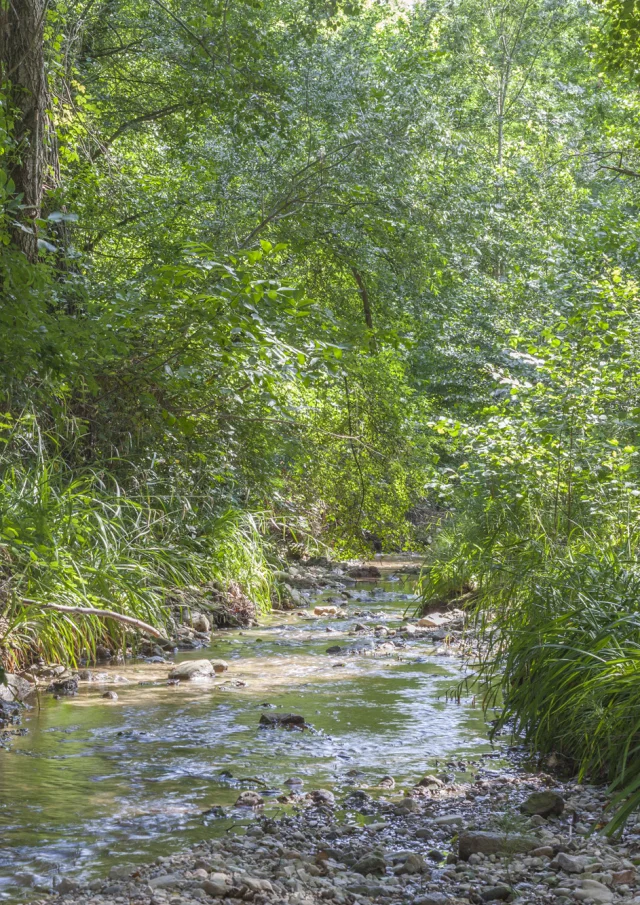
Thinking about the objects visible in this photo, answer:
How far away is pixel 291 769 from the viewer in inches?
191

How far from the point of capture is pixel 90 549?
794 cm

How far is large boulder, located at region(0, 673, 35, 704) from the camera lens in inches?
235

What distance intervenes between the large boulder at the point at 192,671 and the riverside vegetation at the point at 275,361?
0.69 m

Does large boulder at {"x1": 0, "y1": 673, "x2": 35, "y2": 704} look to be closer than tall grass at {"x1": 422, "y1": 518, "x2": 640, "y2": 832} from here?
No

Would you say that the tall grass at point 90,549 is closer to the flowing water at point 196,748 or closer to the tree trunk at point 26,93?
the flowing water at point 196,748

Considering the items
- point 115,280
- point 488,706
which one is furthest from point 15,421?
point 488,706

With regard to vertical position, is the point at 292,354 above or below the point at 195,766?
above

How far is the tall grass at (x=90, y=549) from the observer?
22.3 feet

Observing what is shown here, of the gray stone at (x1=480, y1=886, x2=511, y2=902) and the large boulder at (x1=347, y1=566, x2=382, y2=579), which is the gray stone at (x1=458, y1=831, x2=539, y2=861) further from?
the large boulder at (x1=347, y1=566, x2=382, y2=579)

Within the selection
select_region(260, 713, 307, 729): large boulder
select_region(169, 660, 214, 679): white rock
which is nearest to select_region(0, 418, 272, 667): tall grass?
select_region(169, 660, 214, 679): white rock

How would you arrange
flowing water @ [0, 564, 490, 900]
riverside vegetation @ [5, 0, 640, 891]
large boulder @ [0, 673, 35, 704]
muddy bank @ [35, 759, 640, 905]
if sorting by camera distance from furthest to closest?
large boulder @ [0, 673, 35, 704]
riverside vegetation @ [5, 0, 640, 891]
flowing water @ [0, 564, 490, 900]
muddy bank @ [35, 759, 640, 905]

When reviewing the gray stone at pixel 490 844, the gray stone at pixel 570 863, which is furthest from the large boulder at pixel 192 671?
the gray stone at pixel 570 863

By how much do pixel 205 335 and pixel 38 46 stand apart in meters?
2.66

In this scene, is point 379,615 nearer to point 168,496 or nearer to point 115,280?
point 168,496
